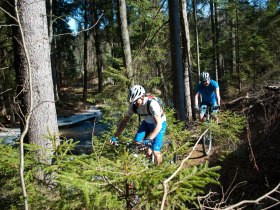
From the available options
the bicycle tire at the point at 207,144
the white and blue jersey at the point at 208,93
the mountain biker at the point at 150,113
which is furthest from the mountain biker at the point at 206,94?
the mountain biker at the point at 150,113

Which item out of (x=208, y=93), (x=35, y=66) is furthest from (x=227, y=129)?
(x=35, y=66)

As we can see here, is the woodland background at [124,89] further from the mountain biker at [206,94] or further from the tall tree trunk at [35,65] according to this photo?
the mountain biker at [206,94]

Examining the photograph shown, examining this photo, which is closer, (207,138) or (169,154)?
(169,154)

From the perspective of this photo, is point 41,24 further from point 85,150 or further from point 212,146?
point 85,150

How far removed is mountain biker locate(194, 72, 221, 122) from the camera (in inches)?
327

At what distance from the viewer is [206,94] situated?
8727 millimetres

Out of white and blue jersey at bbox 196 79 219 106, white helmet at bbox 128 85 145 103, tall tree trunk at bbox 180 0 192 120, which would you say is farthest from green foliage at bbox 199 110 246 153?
tall tree trunk at bbox 180 0 192 120

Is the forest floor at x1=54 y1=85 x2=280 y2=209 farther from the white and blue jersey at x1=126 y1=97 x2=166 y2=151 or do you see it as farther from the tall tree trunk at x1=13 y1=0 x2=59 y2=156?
the tall tree trunk at x1=13 y1=0 x2=59 y2=156

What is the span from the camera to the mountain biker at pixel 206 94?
327 inches

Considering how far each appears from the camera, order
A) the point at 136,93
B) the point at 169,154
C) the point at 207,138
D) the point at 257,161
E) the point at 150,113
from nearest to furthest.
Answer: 1. the point at 169,154
2. the point at 136,93
3. the point at 150,113
4. the point at 257,161
5. the point at 207,138

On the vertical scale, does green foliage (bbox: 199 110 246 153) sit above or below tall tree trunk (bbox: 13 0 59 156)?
below

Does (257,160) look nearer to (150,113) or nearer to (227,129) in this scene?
(227,129)

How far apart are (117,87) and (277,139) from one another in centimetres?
526

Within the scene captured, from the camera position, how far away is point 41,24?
4930 millimetres
